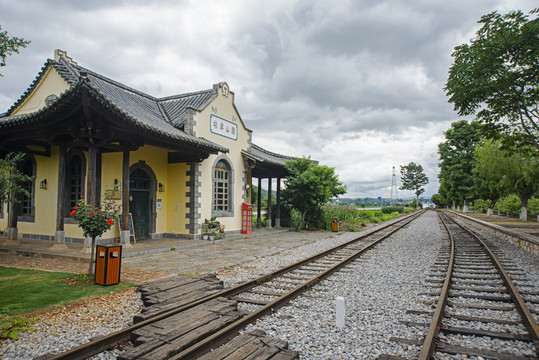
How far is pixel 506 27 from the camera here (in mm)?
10664

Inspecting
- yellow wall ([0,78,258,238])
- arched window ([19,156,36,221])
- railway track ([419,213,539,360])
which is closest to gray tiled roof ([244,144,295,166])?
yellow wall ([0,78,258,238])

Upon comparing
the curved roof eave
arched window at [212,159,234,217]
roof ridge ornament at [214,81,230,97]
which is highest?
roof ridge ornament at [214,81,230,97]

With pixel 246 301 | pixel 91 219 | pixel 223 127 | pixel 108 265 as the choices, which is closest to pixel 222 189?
pixel 223 127

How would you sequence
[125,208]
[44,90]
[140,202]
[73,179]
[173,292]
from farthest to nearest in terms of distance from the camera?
1. [140,202]
2. [44,90]
3. [73,179]
4. [125,208]
5. [173,292]

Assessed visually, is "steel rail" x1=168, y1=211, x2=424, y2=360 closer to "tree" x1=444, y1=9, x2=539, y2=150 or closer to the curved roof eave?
the curved roof eave

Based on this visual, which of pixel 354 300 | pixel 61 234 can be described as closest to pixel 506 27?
pixel 354 300

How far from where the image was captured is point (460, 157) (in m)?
41.7

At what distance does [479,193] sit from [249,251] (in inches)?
1289

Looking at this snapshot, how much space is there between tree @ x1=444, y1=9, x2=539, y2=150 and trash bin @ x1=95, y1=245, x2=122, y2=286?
12776 millimetres

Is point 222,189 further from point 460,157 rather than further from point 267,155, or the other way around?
point 460,157

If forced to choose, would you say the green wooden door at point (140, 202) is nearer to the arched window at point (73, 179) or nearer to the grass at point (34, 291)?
the arched window at point (73, 179)

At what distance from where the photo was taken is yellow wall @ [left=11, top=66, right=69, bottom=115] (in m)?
11.4

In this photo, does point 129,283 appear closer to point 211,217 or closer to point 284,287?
point 284,287

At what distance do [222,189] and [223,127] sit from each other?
2.82 m
